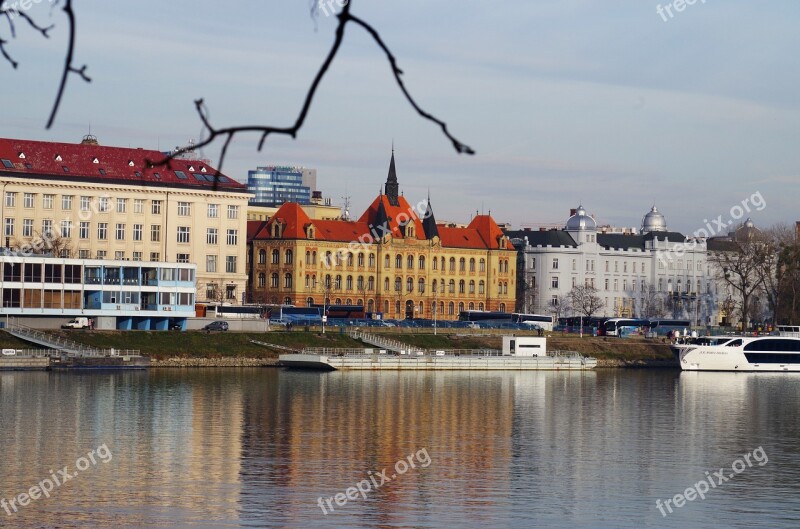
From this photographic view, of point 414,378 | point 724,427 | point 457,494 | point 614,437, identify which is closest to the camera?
point 457,494

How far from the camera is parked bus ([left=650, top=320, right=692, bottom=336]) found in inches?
6777

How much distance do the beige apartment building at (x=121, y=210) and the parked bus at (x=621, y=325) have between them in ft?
150

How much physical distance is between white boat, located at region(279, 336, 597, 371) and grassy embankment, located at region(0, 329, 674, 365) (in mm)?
3193

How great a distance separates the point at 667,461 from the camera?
62156 millimetres

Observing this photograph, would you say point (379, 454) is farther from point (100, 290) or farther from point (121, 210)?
point (121, 210)

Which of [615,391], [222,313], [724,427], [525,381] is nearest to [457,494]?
[724,427]

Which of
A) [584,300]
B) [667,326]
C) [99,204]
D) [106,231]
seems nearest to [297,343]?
[106,231]

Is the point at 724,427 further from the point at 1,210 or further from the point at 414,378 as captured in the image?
the point at 1,210

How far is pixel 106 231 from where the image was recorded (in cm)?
14575

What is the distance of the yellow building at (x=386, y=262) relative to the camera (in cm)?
17700

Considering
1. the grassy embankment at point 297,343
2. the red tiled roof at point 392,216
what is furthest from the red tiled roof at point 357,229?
the grassy embankment at point 297,343

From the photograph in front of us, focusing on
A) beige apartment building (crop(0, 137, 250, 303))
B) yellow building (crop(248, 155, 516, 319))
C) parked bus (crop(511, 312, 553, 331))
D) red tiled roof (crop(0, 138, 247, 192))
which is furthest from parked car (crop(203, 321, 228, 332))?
parked bus (crop(511, 312, 553, 331))

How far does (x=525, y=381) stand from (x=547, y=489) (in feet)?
218

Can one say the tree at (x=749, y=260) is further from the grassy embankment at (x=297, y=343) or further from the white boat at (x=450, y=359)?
the white boat at (x=450, y=359)
